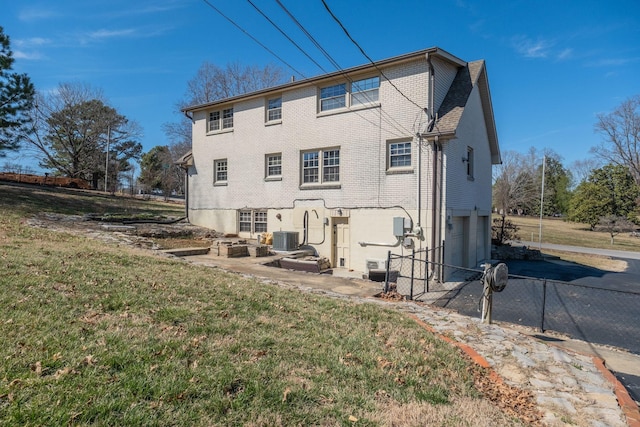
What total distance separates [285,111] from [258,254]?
6.52 m

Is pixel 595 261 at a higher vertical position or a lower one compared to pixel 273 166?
lower

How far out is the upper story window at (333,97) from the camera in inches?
575

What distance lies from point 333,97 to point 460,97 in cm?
493

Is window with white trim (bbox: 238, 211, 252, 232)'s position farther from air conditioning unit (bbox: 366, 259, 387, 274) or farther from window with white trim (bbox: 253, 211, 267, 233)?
air conditioning unit (bbox: 366, 259, 387, 274)

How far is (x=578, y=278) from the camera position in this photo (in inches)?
532

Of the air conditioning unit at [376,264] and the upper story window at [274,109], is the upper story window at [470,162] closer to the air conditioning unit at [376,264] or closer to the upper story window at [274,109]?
the air conditioning unit at [376,264]

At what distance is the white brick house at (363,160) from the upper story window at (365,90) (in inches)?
1.8

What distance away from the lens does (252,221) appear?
17516mm

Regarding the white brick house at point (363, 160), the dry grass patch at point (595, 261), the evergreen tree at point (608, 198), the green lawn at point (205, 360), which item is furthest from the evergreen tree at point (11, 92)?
the evergreen tree at point (608, 198)

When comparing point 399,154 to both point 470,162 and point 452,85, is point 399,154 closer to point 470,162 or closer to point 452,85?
point 452,85

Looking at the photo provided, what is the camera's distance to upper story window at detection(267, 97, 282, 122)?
54.4ft

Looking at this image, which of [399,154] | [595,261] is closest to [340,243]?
[399,154]

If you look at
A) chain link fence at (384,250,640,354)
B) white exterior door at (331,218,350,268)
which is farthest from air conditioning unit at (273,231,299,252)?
chain link fence at (384,250,640,354)

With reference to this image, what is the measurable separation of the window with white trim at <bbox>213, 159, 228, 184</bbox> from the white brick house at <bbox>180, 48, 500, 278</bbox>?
55mm
